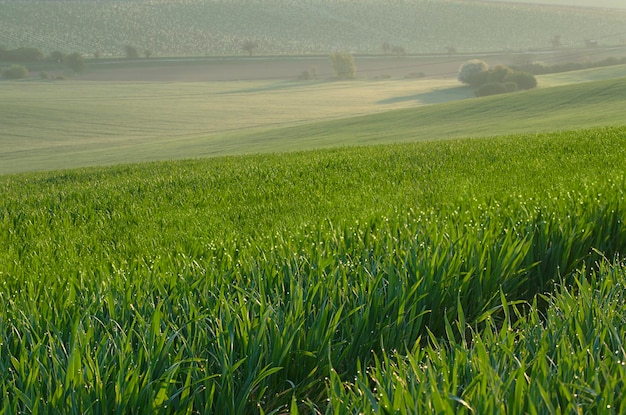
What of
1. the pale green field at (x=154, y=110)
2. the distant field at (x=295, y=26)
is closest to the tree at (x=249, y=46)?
the distant field at (x=295, y=26)

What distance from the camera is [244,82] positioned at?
98.4m

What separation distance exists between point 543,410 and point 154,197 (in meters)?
6.46

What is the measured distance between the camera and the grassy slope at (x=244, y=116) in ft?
117

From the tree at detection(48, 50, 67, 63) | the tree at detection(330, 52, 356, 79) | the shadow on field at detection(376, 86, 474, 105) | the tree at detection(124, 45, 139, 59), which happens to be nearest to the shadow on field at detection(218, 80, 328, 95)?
the tree at detection(330, 52, 356, 79)

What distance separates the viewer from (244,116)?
66250mm

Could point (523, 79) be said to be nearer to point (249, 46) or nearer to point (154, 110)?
point (154, 110)

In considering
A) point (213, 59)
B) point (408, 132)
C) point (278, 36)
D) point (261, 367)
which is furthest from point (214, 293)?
point (278, 36)

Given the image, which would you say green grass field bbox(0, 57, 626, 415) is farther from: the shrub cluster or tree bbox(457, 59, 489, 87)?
tree bbox(457, 59, 489, 87)

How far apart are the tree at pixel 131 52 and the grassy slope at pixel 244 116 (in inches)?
813

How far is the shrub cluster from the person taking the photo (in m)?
74.3

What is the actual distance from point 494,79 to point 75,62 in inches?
2196

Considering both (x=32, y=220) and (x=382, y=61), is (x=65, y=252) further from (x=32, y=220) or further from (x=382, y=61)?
(x=382, y=61)

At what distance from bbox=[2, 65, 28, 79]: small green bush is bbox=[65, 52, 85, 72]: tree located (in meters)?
6.44

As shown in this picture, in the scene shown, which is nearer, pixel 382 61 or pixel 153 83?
pixel 153 83
